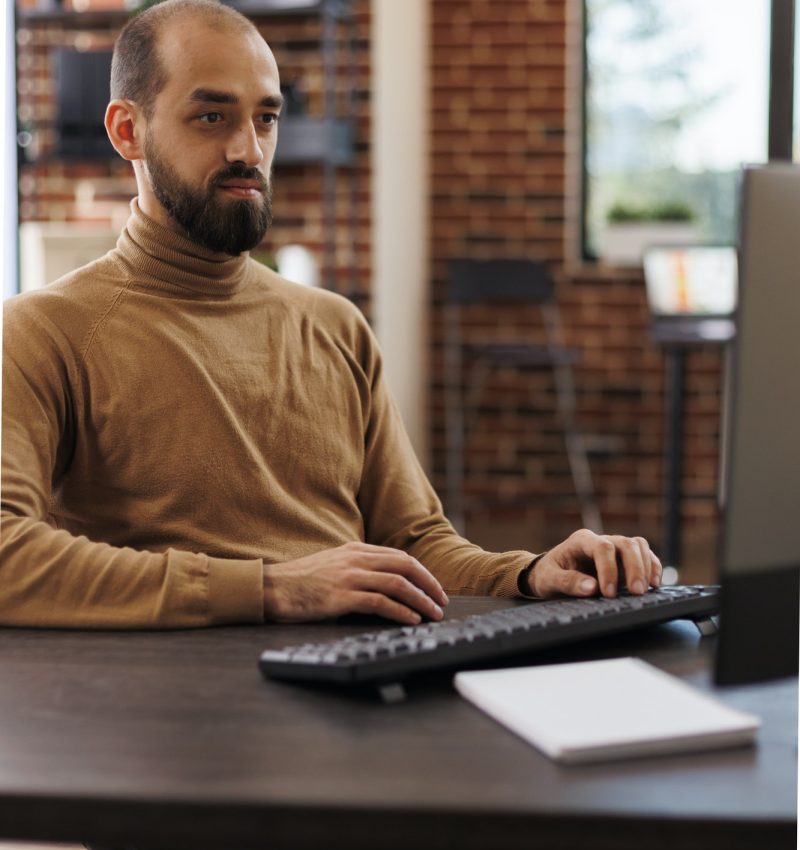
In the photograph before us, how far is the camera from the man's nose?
1535 millimetres

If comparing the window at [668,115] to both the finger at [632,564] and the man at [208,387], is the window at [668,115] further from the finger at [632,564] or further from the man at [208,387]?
the finger at [632,564]

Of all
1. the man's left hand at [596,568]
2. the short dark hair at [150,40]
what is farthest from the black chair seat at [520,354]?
the man's left hand at [596,568]

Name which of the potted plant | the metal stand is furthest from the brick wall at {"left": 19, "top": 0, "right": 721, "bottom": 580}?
the metal stand

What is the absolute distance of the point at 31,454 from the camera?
1348 millimetres

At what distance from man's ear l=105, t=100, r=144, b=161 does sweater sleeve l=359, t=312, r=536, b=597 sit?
40 cm

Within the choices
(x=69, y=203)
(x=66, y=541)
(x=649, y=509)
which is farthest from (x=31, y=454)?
(x=649, y=509)

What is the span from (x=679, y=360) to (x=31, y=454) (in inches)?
134

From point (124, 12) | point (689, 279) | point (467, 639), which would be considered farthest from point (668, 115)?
point (467, 639)

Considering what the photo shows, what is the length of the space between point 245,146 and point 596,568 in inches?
27.1

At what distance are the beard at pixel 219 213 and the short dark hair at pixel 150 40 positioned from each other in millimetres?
115

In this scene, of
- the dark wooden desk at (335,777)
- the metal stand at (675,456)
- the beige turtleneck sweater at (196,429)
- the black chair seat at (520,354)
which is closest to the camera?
the dark wooden desk at (335,777)

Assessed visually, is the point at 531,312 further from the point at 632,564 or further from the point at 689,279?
the point at 632,564

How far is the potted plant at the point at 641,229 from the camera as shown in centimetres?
586

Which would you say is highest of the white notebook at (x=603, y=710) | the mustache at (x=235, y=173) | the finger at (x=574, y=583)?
the mustache at (x=235, y=173)
